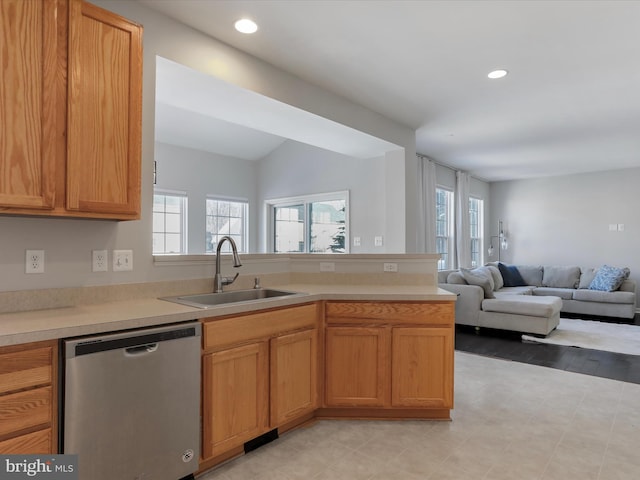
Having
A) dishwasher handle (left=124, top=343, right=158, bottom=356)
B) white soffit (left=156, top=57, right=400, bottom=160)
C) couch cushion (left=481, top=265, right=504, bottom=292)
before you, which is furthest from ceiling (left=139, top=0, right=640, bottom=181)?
couch cushion (left=481, top=265, right=504, bottom=292)

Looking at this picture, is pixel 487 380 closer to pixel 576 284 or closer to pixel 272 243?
pixel 272 243

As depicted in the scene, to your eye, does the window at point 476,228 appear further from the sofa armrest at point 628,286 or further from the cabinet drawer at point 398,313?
the cabinet drawer at point 398,313

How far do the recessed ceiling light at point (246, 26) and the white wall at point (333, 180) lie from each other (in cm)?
270

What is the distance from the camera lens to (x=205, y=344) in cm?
195

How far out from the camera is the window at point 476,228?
820 cm

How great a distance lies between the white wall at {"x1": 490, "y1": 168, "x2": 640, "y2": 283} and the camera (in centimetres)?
703

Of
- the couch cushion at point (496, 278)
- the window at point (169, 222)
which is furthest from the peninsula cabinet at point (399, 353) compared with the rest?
the couch cushion at point (496, 278)

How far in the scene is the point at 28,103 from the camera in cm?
167

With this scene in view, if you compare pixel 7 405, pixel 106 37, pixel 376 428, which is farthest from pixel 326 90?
pixel 7 405

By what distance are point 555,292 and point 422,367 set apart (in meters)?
5.22

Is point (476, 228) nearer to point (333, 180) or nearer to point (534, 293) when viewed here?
point (534, 293)

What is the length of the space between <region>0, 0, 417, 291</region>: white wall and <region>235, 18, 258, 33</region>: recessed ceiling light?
9.6 inches

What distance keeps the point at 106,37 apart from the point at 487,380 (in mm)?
3674

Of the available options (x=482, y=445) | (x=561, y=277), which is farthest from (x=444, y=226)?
(x=482, y=445)
